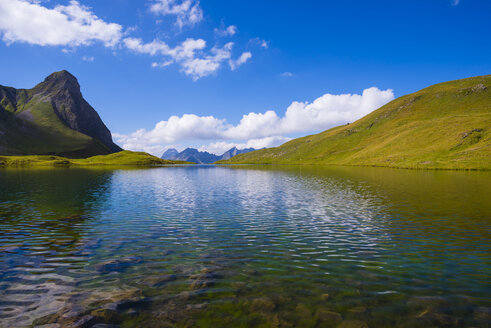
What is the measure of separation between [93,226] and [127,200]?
16778 mm

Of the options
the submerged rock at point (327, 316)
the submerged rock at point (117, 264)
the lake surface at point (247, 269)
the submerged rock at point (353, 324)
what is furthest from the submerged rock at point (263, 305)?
the submerged rock at point (117, 264)

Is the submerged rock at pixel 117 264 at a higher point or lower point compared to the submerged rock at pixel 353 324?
higher

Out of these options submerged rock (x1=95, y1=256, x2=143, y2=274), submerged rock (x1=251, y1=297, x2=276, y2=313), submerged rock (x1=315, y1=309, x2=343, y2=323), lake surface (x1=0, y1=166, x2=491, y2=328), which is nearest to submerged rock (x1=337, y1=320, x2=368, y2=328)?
lake surface (x1=0, y1=166, x2=491, y2=328)

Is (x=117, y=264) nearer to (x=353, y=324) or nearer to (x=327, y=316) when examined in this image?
(x=327, y=316)

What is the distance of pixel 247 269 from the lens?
16.6m

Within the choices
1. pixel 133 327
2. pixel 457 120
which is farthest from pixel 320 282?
pixel 457 120

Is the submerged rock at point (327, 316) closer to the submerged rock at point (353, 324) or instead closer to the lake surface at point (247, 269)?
the lake surface at point (247, 269)

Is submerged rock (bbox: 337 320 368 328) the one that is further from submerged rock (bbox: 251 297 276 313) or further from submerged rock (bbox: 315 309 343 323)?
submerged rock (bbox: 251 297 276 313)

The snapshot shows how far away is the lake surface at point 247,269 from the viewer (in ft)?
37.8

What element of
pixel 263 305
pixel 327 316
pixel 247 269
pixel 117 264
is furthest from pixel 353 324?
pixel 117 264

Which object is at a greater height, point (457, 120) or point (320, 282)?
point (457, 120)

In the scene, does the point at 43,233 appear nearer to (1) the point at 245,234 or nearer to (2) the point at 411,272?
(1) the point at 245,234

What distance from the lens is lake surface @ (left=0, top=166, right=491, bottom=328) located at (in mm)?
11508

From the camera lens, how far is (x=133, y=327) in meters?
10.7
